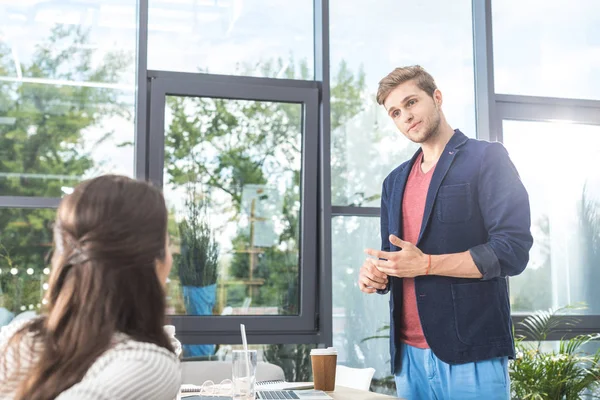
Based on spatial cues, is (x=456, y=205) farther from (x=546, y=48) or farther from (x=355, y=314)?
(x=546, y=48)

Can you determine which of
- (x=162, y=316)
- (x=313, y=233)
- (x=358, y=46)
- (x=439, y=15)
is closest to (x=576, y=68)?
(x=439, y=15)

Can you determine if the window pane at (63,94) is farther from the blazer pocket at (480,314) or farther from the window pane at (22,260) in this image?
the blazer pocket at (480,314)

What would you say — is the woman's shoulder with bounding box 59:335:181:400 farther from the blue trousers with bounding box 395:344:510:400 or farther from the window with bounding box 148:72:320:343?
the window with bounding box 148:72:320:343

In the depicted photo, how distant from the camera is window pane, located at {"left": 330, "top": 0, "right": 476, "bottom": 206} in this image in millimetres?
4562

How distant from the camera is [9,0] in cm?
418

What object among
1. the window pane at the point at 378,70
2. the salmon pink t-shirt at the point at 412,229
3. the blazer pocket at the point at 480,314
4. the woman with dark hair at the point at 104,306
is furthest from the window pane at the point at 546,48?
the woman with dark hair at the point at 104,306

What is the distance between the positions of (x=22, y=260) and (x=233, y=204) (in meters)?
1.15

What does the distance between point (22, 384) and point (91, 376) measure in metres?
0.14

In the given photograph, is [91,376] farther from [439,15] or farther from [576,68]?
[576,68]

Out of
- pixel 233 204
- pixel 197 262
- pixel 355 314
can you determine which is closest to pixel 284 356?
pixel 355 314

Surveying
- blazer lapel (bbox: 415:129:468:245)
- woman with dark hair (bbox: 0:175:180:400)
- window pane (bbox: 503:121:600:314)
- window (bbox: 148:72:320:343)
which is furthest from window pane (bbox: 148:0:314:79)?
woman with dark hair (bbox: 0:175:180:400)

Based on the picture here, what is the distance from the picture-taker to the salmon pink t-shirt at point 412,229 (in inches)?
91.7

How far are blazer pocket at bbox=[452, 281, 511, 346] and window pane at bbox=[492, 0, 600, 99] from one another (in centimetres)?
291

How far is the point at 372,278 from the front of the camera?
236cm
